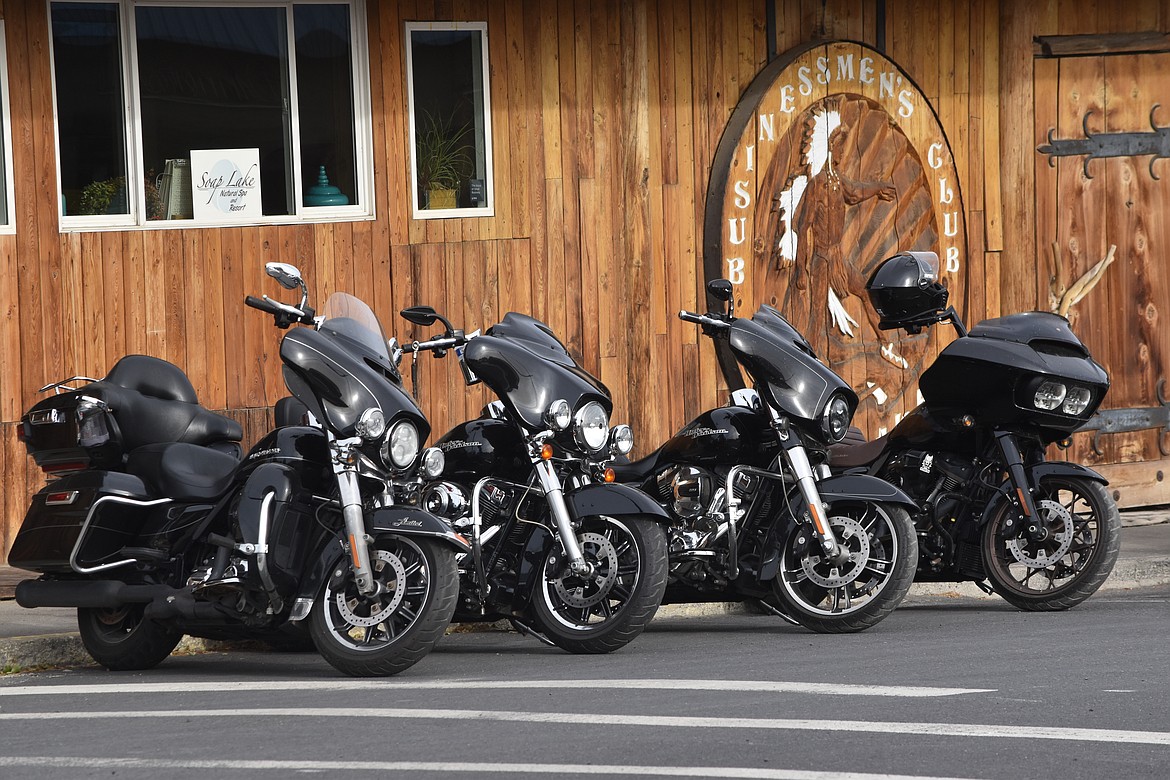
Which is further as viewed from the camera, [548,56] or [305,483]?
[548,56]

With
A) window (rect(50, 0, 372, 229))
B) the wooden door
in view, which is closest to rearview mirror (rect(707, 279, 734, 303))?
window (rect(50, 0, 372, 229))

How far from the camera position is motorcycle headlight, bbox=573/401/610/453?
7.24 metres

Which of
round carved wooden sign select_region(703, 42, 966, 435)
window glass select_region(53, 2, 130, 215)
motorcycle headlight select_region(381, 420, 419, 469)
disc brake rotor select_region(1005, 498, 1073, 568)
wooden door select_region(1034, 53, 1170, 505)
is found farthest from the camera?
wooden door select_region(1034, 53, 1170, 505)

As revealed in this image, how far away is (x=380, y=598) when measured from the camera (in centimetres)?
659

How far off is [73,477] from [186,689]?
1.23 metres

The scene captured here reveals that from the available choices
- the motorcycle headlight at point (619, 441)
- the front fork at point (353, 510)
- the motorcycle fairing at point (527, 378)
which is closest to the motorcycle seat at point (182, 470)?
the front fork at point (353, 510)

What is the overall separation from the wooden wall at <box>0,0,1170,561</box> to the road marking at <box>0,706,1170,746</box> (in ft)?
12.0

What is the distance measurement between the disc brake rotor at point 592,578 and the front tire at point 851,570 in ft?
3.01

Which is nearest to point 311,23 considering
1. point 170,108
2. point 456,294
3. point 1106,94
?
point 170,108

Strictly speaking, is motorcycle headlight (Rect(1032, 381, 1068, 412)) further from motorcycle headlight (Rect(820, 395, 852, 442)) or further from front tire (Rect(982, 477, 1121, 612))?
motorcycle headlight (Rect(820, 395, 852, 442))

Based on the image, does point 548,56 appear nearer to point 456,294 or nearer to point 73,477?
point 456,294

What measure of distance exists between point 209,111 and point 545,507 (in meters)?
3.66

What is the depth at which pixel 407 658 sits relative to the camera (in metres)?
6.50

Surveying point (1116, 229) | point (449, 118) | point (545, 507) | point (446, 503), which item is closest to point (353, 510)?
point (446, 503)
